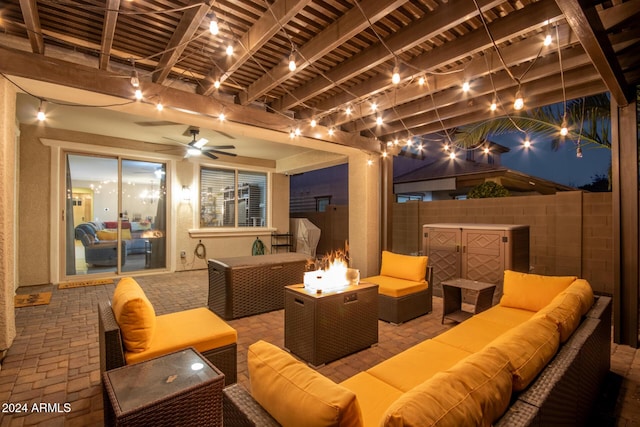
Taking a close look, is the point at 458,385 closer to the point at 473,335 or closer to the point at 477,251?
the point at 473,335

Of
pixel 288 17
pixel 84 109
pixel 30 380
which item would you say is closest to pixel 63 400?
pixel 30 380

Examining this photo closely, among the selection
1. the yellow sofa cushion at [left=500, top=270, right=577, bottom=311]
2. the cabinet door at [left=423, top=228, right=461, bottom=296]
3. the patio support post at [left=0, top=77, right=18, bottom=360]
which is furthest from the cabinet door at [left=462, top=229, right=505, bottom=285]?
the patio support post at [left=0, top=77, right=18, bottom=360]

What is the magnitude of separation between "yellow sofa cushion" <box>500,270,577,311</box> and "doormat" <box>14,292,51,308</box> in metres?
6.05

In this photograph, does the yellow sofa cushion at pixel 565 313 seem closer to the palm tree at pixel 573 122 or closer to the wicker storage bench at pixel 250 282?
Answer: the wicker storage bench at pixel 250 282

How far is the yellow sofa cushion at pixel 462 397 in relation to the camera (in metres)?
0.91

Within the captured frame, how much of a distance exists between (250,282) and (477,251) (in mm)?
3373

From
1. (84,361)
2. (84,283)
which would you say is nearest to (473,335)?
(84,361)

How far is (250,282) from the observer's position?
4.02 meters

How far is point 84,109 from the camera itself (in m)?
4.69

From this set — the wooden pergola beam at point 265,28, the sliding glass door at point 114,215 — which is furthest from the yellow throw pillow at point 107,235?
the wooden pergola beam at point 265,28

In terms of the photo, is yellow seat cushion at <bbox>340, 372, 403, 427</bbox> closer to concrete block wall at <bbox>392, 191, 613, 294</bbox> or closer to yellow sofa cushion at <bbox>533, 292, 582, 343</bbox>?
yellow sofa cushion at <bbox>533, 292, 582, 343</bbox>

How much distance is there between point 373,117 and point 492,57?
217 centimetres

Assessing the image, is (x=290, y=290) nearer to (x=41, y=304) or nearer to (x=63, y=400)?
(x=63, y=400)

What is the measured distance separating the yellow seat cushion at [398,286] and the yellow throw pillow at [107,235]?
5460 millimetres
